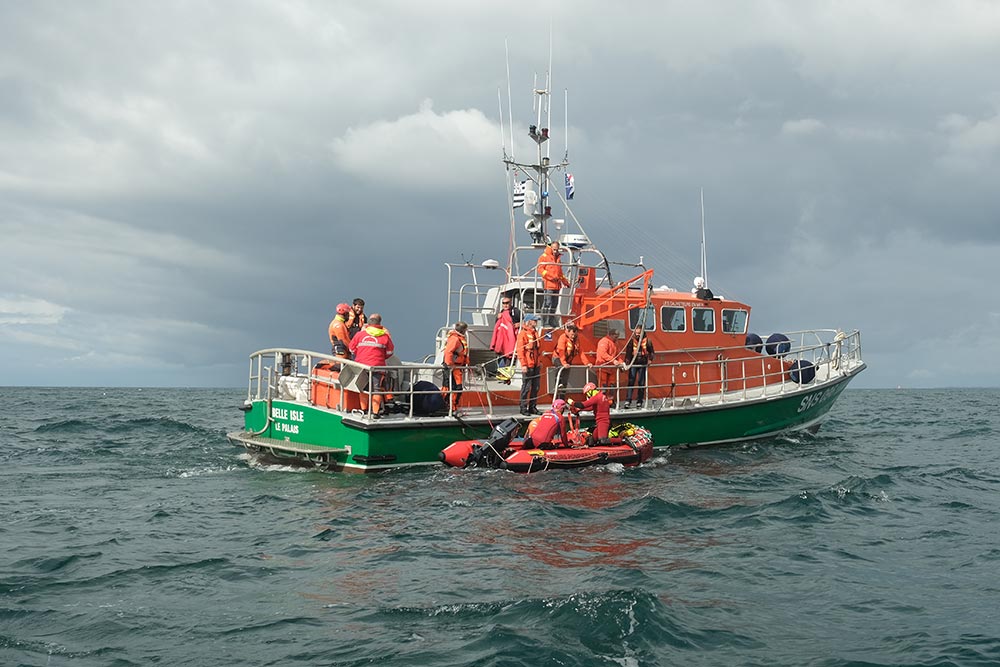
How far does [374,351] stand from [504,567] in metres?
5.45

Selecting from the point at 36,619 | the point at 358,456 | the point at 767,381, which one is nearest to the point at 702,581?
the point at 36,619

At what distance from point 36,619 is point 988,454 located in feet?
53.2

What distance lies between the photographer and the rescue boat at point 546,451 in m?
11.3

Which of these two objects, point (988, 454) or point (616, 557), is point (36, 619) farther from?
point (988, 454)

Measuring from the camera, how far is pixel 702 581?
249 inches

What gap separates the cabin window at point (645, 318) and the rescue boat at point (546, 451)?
2.34 m

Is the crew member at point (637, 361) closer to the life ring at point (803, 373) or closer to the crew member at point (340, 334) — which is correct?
the life ring at point (803, 373)

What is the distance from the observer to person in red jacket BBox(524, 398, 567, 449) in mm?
11648

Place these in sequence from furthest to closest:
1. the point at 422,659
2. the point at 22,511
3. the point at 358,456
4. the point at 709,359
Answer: the point at 709,359 < the point at 358,456 < the point at 22,511 < the point at 422,659

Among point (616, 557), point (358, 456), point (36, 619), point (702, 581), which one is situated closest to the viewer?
point (36, 619)

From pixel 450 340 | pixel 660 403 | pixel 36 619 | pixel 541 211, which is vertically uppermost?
pixel 541 211

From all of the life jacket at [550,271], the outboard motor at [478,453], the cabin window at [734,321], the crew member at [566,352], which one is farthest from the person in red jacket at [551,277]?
the cabin window at [734,321]

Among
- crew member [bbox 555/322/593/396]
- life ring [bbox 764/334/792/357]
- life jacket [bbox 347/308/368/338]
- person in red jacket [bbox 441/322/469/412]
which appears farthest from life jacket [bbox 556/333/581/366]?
life ring [bbox 764/334/792/357]

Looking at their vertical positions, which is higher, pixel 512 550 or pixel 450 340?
pixel 450 340
